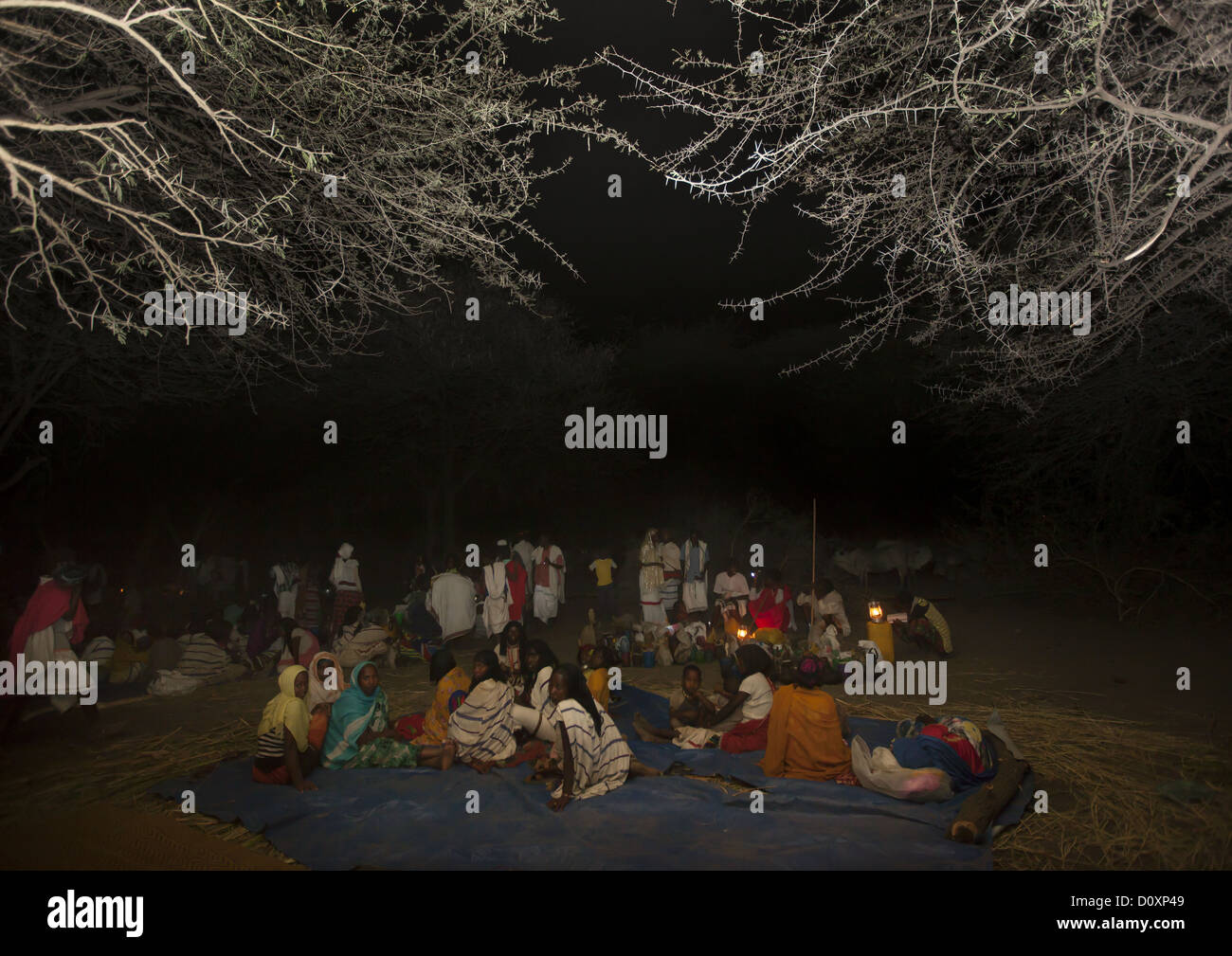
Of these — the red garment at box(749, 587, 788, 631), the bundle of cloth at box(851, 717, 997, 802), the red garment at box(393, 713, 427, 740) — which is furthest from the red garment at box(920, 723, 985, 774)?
the red garment at box(749, 587, 788, 631)

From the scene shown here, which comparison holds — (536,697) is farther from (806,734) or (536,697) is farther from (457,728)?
(806,734)

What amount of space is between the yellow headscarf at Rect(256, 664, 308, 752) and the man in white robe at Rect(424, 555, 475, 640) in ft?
17.8

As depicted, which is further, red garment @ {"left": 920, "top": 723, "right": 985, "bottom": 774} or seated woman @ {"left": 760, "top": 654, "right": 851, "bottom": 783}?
seated woman @ {"left": 760, "top": 654, "right": 851, "bottom": 783}

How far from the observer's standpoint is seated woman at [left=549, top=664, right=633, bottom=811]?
5836 mm

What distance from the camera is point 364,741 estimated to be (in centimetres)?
679

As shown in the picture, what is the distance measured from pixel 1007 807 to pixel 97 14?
661 cm

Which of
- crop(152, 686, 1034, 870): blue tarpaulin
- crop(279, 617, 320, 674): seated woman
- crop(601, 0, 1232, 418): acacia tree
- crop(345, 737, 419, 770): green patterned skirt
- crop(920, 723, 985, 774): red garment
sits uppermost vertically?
crop(601, 0, 1232, 418): acacia tree

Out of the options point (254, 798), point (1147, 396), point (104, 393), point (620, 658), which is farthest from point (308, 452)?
point (1147, 396)

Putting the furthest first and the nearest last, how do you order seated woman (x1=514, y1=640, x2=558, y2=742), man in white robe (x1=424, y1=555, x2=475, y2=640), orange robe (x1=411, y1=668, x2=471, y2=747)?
man in white robe (x1=424, y1=555, x2=475, y2=640)
orange robe (x1=411, y1=668, x2=471, y2=747)
seated woman (x1=514, y1=640, x2=558, y2=742)

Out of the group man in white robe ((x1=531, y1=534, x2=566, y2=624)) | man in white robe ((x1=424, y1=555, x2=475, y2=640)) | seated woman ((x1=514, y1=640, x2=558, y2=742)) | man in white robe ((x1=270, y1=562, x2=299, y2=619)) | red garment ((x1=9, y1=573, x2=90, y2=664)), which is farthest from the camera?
man in white robe ((x1=531, y1=534, x2=566, y2=624))

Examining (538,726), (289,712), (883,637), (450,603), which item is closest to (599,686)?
(538,726)

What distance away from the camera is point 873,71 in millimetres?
4570

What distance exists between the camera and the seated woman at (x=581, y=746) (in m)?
5.84

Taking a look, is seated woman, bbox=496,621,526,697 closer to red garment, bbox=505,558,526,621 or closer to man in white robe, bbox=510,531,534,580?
red garment, bbox=505,558,526,621
